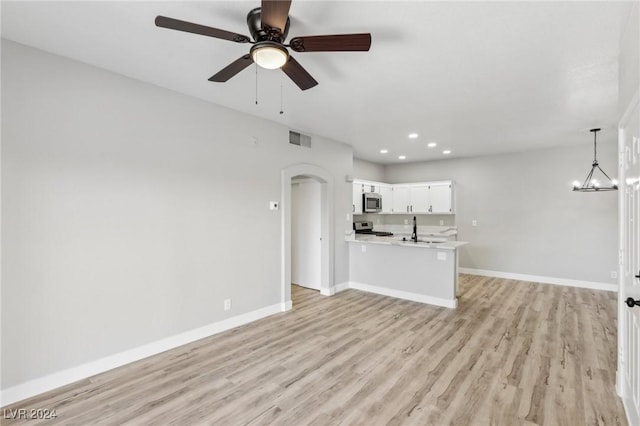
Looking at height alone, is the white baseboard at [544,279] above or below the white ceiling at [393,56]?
below

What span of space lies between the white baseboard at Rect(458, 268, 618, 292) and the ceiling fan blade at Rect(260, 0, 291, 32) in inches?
273

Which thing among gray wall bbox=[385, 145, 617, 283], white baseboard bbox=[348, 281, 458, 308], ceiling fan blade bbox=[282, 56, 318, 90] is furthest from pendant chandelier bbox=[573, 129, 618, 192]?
ceiling fan blade bbox=[282, 56, 318, 90]

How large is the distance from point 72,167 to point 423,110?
3821 mm

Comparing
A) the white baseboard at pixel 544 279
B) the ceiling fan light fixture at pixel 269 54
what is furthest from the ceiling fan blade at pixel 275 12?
the white baseboard at pixel 544 279

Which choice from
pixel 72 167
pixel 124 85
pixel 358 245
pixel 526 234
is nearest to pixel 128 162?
pixel 72 167

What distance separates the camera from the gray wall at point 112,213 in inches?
95.3

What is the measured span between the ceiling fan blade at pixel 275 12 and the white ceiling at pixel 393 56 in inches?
13.0

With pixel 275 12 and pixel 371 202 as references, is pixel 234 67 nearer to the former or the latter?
pixel 275 12

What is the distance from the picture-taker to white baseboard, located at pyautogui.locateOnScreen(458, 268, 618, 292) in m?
5.68

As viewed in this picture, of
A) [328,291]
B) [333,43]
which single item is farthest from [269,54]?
[328,291]

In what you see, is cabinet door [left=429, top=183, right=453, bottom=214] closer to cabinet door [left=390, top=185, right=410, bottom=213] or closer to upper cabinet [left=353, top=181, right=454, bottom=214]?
upper cabinet [left=353, top=181, right=454, bottom=214]

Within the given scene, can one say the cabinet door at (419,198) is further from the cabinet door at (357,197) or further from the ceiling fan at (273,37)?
the ceiling fan at (273,37)

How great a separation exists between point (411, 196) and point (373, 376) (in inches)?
222

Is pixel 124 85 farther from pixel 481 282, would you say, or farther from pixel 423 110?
pixel 481 282
